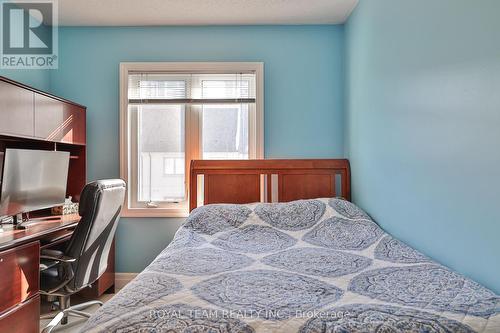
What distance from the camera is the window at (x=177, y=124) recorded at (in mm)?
3094

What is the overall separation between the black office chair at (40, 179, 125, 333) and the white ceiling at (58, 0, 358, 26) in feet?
4.97

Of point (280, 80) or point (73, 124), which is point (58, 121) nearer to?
point (73, 124)

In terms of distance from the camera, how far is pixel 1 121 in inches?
81.0

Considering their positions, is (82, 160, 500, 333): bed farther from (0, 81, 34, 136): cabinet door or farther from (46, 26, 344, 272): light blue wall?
(0, 81, 34, 136): cabinet door

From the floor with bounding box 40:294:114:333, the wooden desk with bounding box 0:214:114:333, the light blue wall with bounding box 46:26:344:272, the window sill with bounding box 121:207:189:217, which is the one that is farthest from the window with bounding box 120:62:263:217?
the wooden desk with bounding box 0:214:114:333

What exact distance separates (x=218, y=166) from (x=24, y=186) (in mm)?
1471

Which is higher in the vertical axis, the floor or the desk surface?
the desk surface

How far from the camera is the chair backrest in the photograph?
83.4 inches

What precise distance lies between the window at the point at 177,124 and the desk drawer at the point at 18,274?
3.65 ft

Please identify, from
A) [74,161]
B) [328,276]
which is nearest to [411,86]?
[328,276]

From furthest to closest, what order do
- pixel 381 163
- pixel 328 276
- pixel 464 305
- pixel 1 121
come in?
pixel 381 163 < pixel 1 121 < pixel 328 276 < pixel 464 305

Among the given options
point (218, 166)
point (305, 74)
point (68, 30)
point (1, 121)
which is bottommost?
point (218, 166)

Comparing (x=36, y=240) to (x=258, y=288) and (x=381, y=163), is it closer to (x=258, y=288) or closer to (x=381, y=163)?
(x=258, y=288)

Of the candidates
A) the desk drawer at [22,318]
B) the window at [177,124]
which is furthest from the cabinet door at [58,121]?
the desk drawer at [22,318]
